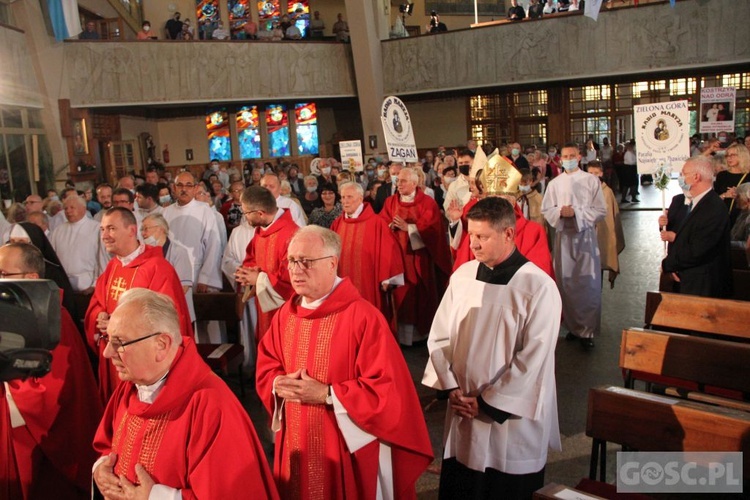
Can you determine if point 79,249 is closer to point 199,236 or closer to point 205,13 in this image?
point 199,236

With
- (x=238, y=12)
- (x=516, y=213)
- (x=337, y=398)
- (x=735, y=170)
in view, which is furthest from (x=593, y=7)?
(x=337, y=398)

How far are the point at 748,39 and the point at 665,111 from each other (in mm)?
12547

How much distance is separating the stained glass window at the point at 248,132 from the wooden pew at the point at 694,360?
20.6 meters

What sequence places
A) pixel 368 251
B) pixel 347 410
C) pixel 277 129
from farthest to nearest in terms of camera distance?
1. pixel 277 129
2. pixel 368 251
3. pixel 347 410

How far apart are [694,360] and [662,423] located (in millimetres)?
845

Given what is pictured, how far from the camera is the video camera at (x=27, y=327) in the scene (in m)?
1.78

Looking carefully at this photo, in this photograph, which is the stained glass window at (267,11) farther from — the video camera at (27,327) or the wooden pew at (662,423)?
the video camera at (27,327)

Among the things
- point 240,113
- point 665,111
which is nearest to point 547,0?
point 240,113

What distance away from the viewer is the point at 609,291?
9250 millimetres

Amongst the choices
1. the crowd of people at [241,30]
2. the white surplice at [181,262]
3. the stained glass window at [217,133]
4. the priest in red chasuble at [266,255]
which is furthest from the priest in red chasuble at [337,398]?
the stained glass window at [217,133]

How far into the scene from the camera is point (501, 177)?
17.2ft

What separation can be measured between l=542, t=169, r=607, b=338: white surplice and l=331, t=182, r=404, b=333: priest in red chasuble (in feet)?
5.75

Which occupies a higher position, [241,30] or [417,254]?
[241,30]

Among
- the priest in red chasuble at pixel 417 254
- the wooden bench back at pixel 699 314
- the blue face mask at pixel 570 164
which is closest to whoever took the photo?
the wooden bench back at pixel 699 314
